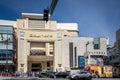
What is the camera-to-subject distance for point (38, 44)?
14238 centimetres

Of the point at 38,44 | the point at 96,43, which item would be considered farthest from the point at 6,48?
the point at 96,43

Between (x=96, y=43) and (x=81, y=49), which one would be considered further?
(x=96, y=43)

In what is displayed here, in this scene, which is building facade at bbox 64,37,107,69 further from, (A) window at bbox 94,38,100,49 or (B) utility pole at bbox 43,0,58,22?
(B) utility pole at bbox 43,0,58,22

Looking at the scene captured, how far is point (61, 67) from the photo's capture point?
131750 mm

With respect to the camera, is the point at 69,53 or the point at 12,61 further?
the point at 69,53

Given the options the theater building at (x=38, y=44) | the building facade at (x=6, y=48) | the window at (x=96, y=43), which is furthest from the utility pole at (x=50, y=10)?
the window at (x=96, y=43)

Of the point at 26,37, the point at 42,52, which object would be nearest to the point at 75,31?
the point at 42,52

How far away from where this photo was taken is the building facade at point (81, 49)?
13451 centimetres

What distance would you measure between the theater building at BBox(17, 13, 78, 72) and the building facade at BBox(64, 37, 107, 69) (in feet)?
10.3

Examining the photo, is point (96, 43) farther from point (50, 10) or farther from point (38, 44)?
point (50, 10)

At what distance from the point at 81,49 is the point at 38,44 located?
2002 centimetres

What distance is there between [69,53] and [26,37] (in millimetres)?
20137

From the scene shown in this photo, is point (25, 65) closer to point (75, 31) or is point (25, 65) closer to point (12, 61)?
point (12, 61)

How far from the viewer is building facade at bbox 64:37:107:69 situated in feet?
441
